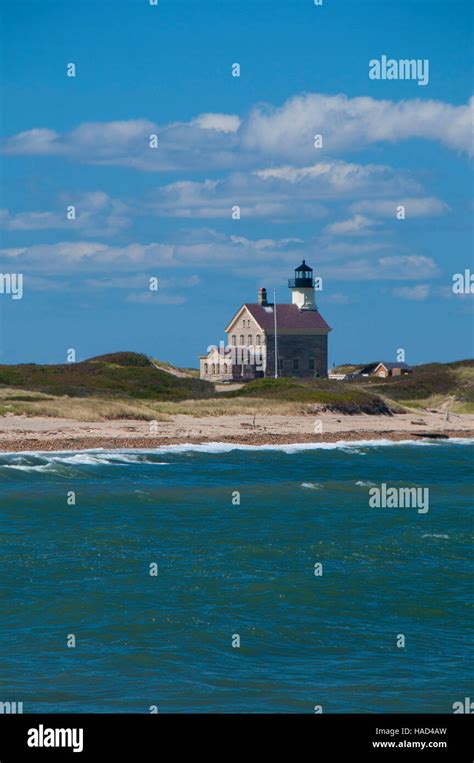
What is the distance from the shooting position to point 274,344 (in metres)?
83.4

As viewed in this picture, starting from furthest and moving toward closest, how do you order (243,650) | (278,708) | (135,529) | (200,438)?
(200,438), (135,529), (243,650), (278,708)

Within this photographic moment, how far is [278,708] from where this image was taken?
14633 mm

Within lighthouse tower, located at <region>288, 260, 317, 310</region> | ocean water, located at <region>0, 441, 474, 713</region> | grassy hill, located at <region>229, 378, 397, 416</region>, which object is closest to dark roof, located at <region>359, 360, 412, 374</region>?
lighthouse tower, located at <region>288, 260, 317, 310</region>

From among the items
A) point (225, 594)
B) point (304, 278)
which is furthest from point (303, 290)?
point (225, 594)

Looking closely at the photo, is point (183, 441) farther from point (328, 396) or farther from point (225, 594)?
point (225, 594)

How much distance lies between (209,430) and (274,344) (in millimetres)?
37443

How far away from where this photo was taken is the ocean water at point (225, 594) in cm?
1561

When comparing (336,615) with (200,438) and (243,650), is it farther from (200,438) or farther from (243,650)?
(200,438)

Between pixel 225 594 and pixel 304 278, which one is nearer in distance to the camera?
pixel 225 594

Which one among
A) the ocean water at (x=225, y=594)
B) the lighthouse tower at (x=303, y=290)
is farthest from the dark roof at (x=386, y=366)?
the ocean water at (x=225, y=594)

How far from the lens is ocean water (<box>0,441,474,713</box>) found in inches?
615

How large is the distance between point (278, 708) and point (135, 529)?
40.0 ft

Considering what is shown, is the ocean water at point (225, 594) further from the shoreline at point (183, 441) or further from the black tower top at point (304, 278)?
the black tower top at point (304, 278)
